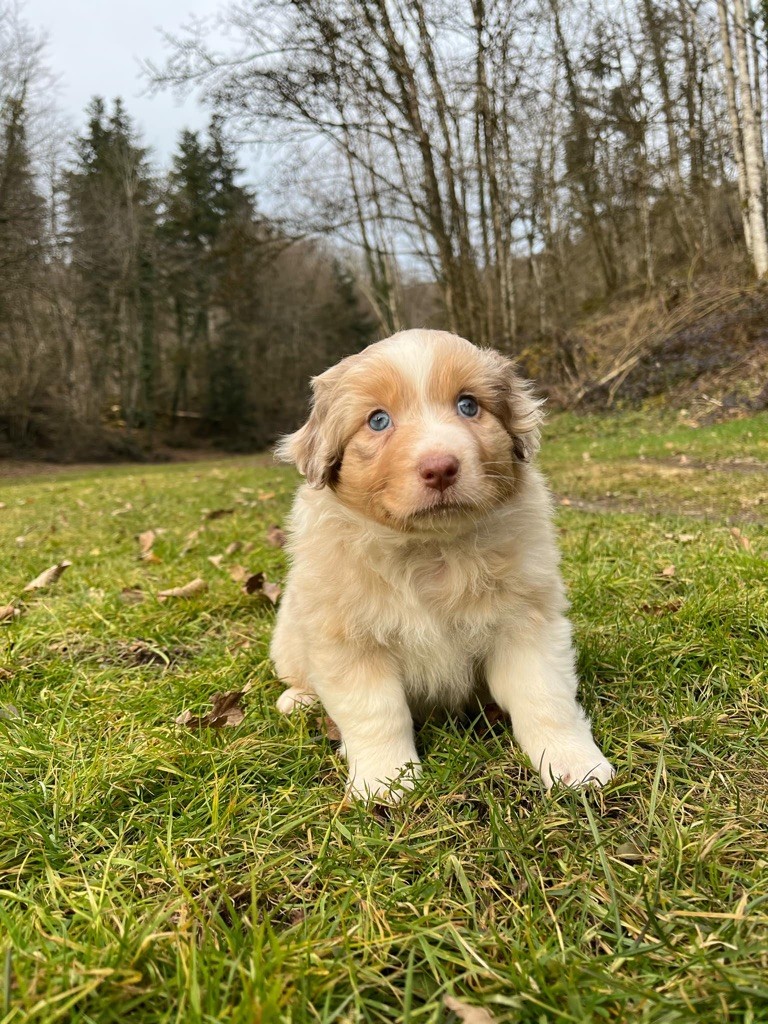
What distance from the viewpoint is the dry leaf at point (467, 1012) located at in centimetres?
108

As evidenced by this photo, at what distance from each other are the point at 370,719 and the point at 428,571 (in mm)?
485

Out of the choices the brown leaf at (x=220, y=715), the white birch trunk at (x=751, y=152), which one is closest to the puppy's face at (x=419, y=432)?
the brown leaf at (x=220, y=715)

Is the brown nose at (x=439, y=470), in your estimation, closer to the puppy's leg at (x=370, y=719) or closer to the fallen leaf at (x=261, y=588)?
the puppy's leg at (x=370, y=719)

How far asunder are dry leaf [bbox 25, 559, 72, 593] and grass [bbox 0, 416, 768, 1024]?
1.14 meters

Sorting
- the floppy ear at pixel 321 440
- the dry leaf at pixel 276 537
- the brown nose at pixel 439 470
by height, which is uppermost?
the floppy ear at pixel 321 440

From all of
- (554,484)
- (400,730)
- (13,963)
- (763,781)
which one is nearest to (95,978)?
(13,963)

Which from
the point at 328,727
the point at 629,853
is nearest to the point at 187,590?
the point at 328,727

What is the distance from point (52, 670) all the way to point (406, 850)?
193 centimetres

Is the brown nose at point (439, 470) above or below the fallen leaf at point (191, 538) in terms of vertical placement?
above

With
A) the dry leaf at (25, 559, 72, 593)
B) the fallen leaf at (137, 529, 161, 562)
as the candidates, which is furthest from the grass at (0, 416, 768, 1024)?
the fallen leaf at (137, 529, 161, 562)

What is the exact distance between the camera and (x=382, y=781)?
1.81 metres

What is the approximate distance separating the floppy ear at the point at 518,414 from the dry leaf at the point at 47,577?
11.1 feet

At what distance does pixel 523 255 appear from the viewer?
1034 inches

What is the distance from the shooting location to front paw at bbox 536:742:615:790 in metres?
1.75
